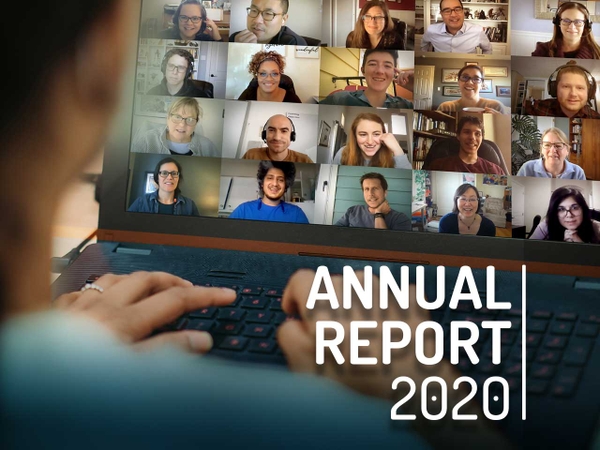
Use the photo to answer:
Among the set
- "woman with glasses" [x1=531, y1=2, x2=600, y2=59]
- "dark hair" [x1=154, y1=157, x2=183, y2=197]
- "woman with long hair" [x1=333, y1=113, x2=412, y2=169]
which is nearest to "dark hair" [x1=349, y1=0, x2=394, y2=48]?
"woman with long hair" [x1=333, y1=113, x2=412, y2=169]

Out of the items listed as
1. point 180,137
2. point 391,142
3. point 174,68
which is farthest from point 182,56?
point 391,142

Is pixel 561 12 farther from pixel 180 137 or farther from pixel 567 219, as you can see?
pixel 180 137

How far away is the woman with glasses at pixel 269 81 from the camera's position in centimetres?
72

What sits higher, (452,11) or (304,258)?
(452,11)

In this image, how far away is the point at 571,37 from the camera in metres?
0.71

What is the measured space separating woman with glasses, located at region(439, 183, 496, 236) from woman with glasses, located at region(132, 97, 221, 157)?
35 centimetres

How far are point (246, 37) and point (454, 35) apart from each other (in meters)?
0.31

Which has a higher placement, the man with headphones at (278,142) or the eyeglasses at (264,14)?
the eyeglasses at (264,14)

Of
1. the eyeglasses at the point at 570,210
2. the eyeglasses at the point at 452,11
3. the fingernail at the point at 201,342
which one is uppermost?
the eyeglasses at the point at 452,11

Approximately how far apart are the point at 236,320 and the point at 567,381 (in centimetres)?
43

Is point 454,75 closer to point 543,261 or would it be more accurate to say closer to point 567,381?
point 543,261

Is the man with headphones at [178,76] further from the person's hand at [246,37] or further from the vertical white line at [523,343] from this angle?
the vertical white line at [523,343]

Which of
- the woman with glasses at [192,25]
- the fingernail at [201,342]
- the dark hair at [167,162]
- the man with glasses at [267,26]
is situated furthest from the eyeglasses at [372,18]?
the fingernail at [201,342]

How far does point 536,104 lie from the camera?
698mm
